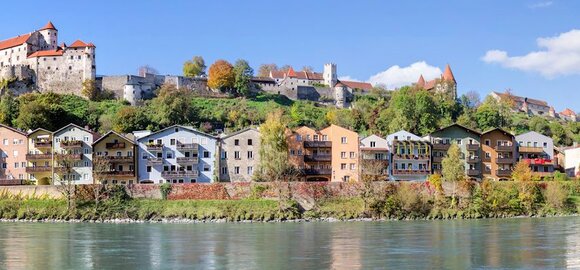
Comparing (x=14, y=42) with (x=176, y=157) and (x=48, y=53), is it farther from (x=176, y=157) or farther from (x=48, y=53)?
(x=176, y=157)

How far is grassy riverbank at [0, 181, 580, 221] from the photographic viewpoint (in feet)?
205

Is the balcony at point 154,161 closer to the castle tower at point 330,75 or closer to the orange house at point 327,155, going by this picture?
the orange house at point 327,155

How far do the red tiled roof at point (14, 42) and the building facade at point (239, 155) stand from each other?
64.1 metres

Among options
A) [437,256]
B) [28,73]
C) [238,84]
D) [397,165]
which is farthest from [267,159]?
[28,73]

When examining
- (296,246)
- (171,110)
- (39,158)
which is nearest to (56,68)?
(171,110)

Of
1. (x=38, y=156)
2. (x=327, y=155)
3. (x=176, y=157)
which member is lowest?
(x=176, y=157)

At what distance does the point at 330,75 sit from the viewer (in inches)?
5728

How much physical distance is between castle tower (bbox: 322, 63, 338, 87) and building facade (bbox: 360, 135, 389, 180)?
6741 cm

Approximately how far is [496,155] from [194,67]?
73.2 m

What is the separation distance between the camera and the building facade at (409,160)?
76.5 meters

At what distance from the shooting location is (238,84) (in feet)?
403

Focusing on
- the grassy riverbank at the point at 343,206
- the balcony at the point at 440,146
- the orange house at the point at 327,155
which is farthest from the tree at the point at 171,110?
the balcony at the point at 440,146

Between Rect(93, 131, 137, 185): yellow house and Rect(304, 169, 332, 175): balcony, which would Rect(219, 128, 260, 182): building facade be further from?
Rect(93, 131, 137, 185): yellow house

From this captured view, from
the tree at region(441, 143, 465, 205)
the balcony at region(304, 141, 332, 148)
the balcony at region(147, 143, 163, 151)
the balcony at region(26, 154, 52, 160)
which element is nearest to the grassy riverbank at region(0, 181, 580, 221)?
the tree at region(441, 143, 465, 205)
